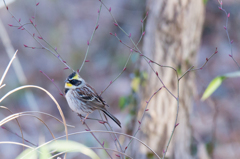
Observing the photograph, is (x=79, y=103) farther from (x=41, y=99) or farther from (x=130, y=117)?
(x=41, y=99)

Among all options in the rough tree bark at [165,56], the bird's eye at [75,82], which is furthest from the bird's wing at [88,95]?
the rough tree bark at [165,56]

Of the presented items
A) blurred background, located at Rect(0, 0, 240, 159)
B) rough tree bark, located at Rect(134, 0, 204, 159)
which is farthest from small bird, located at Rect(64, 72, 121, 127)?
blurred background, located at Rect(0, 0, 240, 159)

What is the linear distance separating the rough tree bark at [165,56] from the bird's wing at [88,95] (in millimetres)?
811

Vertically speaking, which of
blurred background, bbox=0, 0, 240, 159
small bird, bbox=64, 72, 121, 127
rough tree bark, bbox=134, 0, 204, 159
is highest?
blurred background, bbox=0, 0, 240, 159

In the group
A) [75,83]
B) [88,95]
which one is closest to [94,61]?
[88,95]

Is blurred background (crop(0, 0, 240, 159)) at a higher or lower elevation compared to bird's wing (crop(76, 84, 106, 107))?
higher

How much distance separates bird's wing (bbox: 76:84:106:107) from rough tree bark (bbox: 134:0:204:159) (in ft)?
2.66

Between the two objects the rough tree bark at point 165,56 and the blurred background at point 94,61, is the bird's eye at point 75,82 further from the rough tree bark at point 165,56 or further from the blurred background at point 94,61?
the blurred background at point 94,61

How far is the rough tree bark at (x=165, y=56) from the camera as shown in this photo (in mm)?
4152

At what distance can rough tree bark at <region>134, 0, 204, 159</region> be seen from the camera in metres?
4.15

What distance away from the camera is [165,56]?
4180 mm

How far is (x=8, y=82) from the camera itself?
8.50 m

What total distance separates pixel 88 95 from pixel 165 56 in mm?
1205

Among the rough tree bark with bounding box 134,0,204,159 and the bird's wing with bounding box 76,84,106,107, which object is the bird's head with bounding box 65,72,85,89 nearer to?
the bird's wing with bounding box 76,84,106,107
